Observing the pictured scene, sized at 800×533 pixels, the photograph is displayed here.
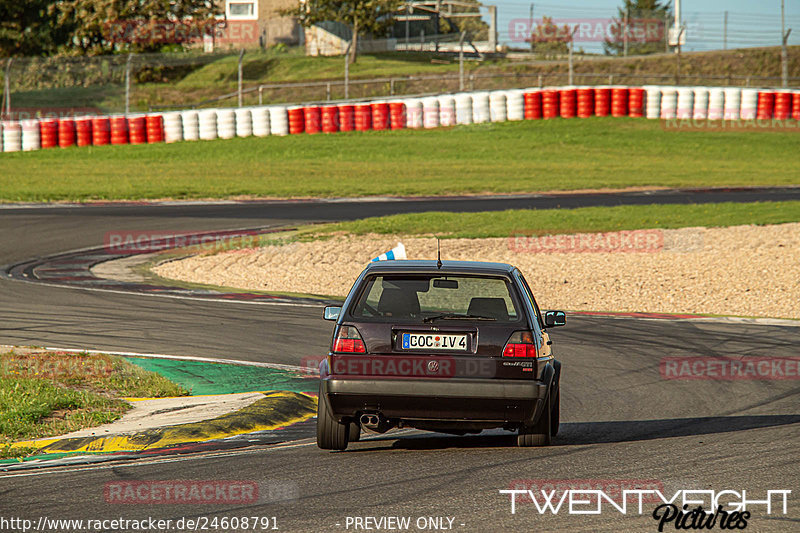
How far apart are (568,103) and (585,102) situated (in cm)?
73

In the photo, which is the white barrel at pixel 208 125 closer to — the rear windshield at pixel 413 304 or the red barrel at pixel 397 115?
the red barrel at pixel 397 115

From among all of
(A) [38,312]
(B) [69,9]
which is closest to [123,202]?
(A) [38,312]

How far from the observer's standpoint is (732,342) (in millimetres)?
11867

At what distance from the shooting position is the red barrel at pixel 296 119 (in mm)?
39969

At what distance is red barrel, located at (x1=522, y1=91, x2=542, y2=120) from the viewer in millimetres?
41531

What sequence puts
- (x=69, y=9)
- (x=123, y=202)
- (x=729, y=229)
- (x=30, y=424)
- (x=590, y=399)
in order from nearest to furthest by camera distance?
(x=30, y=424), (x=590, y=399), (x=729, y=229), (x=123, y=202), (x=69, y=9)

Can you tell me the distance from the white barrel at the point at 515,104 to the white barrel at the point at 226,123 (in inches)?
438

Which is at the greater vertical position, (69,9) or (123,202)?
(69,9)

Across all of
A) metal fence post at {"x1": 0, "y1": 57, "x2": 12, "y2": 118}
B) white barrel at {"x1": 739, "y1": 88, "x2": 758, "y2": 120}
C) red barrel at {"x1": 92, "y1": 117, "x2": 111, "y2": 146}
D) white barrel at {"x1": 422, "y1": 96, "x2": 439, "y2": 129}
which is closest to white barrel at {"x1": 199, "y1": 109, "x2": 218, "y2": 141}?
red barrel at {"x1": 92, "y1": 117, "x2": 111, "y2": 146}

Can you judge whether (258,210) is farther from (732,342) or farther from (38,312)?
(732,342)

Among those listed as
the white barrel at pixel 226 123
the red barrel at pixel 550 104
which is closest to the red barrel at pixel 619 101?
the red barrel at pixel 550 104

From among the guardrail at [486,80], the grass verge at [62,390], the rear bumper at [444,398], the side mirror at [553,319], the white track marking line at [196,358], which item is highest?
the guardrail at [486,80]

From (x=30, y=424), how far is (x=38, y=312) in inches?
259

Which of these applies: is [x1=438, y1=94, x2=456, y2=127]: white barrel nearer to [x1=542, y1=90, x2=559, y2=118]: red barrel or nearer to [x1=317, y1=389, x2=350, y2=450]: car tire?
[x1=542, y1=90, x2=559, y2=118]: red barrel
